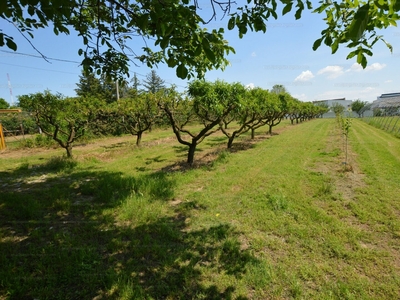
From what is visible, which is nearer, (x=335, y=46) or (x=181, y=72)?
(x=181, y=72)

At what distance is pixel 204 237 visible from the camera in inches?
133

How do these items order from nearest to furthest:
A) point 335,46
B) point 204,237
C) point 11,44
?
point 11,44 < point 335,46 < point 204,237

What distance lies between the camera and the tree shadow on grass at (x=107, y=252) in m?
2.34

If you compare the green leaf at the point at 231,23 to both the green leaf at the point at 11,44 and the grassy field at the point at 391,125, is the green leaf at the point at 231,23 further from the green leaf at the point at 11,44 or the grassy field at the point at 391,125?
the grassy field at the point at 391,125

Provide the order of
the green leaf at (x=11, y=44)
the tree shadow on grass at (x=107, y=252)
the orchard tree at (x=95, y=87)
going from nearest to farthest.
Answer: the green leaf at (x=11, y=44), the tree shadow on grass at (x=107, y=252), the orchard tree at (x=95, y=87)

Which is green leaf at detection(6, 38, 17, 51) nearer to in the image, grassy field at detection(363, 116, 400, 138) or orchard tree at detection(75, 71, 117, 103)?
grassy field at detection(363, 116, 400, 138)

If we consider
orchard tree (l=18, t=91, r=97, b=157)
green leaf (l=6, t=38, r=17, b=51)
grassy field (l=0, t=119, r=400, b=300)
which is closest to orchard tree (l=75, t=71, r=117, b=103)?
orchard tree (l=18, t=91, r=97, b=157)

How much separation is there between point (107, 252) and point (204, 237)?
58.5 inches

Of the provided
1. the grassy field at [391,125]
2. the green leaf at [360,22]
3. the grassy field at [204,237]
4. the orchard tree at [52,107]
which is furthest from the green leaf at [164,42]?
the grassy field at [391,125]

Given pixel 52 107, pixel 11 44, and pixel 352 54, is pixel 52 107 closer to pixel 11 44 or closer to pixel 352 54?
pixel 11 44

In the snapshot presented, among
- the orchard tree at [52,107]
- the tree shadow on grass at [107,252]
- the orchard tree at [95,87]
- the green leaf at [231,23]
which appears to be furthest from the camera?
the orchard tree at [95,87]

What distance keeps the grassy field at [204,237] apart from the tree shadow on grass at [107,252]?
0.02m

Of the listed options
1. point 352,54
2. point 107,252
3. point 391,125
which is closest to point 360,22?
point 352,54

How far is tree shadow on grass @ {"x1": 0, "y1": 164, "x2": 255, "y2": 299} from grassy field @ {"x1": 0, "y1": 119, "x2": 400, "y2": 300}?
0.05ft
